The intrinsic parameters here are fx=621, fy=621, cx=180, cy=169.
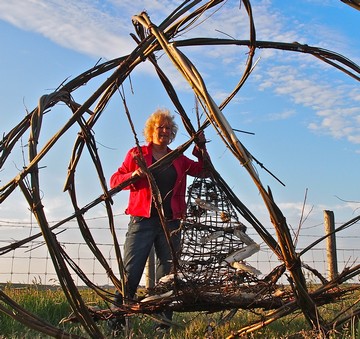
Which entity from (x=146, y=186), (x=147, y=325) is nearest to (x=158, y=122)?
(x=146, y=186)

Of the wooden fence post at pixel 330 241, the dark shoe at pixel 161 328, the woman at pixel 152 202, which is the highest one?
the wooden fence post at pixel 330 241

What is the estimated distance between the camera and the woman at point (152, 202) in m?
4.16

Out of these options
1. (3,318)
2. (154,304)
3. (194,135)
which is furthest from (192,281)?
(3,318)

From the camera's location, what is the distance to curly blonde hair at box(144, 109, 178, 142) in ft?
14.7

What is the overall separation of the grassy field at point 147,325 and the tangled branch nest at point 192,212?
6.3 inches

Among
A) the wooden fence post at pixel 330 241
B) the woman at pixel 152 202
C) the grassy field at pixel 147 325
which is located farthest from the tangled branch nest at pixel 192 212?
the wooden fence post at pixel 330 241

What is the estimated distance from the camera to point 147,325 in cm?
417

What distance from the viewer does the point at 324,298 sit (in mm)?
2912

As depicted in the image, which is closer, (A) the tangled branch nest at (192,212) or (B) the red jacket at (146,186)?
(A) the tangled branch nest at (192,212)

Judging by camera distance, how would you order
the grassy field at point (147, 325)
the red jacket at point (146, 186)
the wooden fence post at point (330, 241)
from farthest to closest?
the wooden fence post at point (330, 241) → the red jacket at point (146, 186) → the grassy field at point (147, 325)

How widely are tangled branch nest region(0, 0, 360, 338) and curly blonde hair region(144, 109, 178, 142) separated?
2.97 ft

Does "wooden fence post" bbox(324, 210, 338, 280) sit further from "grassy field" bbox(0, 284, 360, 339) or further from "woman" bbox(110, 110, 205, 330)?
"woman" bbox(110, 110, 205, 330)

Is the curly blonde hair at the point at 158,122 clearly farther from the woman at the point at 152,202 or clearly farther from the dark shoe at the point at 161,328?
the dark shoe at the point at 161,328

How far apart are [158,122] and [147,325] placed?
142 cm
